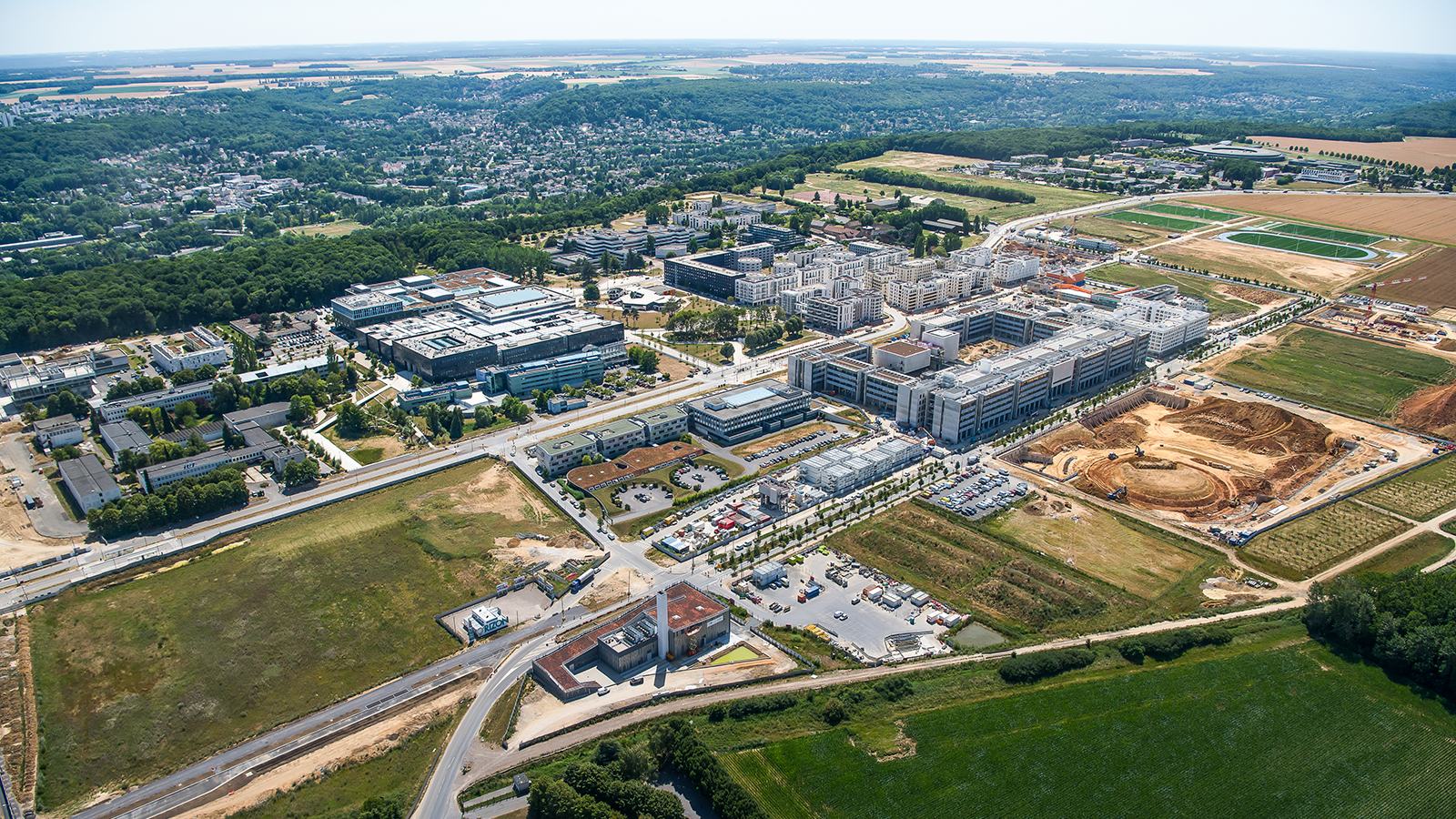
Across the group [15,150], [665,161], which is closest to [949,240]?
[665,161]

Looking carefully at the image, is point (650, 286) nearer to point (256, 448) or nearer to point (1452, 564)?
point (256, 448)

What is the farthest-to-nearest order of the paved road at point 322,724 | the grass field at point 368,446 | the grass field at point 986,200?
the grass field at point 986,200, the grass field at point 368,446, the paved road at point 322,724

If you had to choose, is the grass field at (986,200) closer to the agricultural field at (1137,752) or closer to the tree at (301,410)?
the tree at (301,410)

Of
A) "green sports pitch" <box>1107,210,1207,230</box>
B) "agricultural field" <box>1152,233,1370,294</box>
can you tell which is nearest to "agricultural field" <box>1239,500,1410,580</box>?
"agricultural field" <box>1152,233,1370,294</box>

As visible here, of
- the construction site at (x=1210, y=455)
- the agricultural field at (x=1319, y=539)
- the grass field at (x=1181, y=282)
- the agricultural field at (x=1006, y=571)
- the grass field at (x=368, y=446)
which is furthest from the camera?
the grass field at (x=1181, y=282)

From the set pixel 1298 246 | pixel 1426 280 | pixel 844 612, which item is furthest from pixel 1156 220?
pixel 844 612

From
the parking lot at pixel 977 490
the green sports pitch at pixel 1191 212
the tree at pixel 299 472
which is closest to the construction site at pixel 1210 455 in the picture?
the parking lot at pixel 977 490

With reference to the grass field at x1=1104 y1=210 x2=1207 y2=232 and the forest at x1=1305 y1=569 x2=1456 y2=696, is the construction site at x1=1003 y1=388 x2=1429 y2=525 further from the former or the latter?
the grass field at x1=1104 y1=210 x2=1207 y2=232
